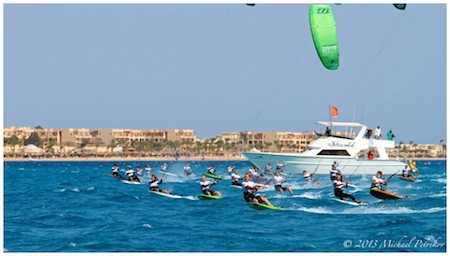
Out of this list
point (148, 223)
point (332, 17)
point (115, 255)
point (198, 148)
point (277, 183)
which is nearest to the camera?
point (115, 255)

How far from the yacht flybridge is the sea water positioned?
1375 centimetres

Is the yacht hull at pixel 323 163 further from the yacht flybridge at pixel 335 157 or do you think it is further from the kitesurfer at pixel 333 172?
the kitesurfer at pixel 333 172

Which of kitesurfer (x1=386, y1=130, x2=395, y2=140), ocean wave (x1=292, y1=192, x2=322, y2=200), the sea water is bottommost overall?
the sea water

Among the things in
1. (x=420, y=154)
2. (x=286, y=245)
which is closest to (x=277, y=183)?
(x=286, y=245)

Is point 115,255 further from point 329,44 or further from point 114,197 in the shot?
point 329,44

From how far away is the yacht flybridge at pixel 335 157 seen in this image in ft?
167

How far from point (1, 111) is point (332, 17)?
19.1 m

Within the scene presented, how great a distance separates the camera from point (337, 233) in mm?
24469

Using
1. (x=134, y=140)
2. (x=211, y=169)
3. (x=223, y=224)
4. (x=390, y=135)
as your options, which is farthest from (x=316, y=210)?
(x=134, y=140)

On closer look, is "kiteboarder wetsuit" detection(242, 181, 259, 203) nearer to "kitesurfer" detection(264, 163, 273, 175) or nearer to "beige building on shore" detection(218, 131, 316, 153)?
"kitesurfer" detection(264, 163, 273, 175)

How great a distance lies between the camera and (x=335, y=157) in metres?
51.0

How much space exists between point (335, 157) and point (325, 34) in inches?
551

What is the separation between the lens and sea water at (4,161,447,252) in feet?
75.5

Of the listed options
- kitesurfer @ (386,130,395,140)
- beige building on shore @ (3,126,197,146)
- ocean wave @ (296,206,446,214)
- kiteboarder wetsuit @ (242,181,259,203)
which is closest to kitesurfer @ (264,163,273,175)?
kitesurfer @ (386,130,395,140)
